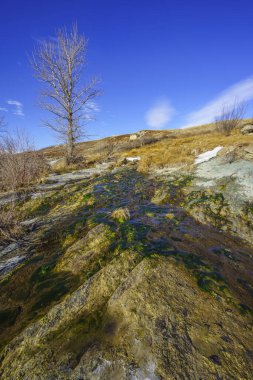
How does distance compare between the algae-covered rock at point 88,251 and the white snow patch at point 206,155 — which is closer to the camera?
the algae-covered rock at point 88,251

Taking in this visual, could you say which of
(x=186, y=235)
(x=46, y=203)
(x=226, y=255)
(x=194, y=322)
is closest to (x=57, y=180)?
(x=46, y=203)

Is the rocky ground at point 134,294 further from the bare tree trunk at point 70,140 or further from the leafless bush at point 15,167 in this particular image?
the bare tree trunk at point 70,140

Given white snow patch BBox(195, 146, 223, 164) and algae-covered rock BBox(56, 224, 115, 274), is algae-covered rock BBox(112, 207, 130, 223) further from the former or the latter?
white snow patch BBox(195, 146, 223, 164)

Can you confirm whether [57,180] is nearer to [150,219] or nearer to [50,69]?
[150,219]

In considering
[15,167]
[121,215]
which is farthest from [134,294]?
[15,167]

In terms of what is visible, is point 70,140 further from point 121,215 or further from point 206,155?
point 121,215

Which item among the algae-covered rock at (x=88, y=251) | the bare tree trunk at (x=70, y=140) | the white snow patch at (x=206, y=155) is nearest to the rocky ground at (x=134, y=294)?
the algae-covered rock at (x=88, y=251)

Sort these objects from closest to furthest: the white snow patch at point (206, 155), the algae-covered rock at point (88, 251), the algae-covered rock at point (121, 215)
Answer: the algae-covered rock at point (88, 251), the algae-covered rock at point (121, 215), the white snow patch at point (206, 155)

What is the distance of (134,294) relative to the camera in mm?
2592

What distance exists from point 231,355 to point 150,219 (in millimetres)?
3358

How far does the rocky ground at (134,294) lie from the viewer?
6.28 ft

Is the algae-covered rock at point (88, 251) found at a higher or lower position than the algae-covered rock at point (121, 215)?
lower

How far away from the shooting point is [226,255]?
3.76 meters

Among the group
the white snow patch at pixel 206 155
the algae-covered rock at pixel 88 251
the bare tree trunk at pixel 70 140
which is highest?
the bare tree trunk at pixel 70 140
